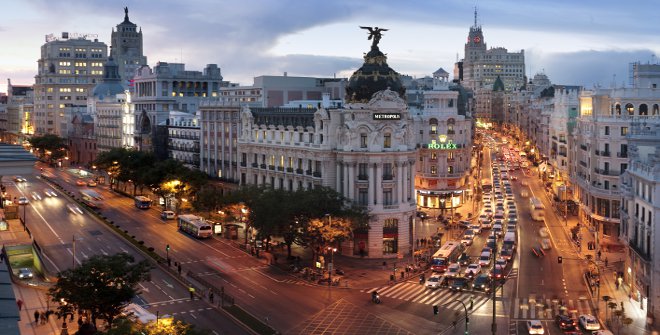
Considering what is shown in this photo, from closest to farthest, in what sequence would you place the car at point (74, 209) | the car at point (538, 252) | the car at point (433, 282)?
the car at point (433, 282) < the car at point (538, 252) < the car at point (74, 209)

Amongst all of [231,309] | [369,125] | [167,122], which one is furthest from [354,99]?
[167,122]

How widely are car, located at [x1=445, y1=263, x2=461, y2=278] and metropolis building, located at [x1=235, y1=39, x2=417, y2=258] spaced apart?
1548 cm

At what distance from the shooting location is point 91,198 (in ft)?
520

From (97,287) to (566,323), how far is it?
43.1 metres

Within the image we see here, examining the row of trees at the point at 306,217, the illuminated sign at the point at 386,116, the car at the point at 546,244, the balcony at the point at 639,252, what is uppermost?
the illuminated sign at the point at 386,116

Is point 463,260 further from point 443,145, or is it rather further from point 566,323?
point 443,145

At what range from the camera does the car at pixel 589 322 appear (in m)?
68.8

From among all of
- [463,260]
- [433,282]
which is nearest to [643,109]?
[463,260]

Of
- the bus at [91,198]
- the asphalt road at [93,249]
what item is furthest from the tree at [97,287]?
the bus at [91,198]

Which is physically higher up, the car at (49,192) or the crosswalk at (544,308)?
the car at (49,192)

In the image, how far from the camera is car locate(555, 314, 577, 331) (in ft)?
225

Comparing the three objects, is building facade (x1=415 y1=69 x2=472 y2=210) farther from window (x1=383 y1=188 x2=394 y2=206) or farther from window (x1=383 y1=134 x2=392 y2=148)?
window (x1=383 y1=134 x2=392 y2=148)

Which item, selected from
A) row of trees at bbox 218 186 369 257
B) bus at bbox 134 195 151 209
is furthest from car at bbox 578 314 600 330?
bus at bbox 134 195 151 209

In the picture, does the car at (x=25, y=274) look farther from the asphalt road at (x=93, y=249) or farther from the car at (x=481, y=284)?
the car at (x=481, y=284)
